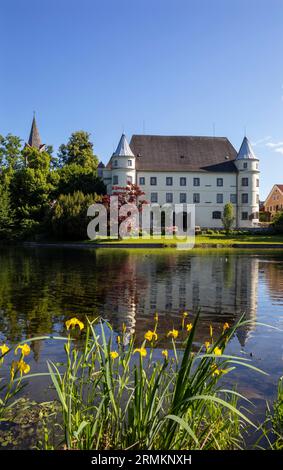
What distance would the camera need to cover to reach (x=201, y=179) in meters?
62.3

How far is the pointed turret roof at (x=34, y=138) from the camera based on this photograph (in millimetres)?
86062

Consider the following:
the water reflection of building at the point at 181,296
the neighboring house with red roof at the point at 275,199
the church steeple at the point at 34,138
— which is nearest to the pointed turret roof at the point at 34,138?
the church steeple at the point at 34,138

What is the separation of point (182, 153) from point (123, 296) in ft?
173

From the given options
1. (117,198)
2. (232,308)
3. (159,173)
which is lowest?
(232,308)

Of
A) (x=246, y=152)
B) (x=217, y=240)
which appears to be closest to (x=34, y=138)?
(x=246, y=152)

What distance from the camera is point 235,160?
62469 mm

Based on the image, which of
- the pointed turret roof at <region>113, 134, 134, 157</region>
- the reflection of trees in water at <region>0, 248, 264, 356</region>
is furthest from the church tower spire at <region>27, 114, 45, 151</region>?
the reflection of trees in water at <region>0, 248, 264, 356</region>

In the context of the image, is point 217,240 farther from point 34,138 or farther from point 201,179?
point 34,138

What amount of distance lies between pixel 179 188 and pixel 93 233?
2007 centimetres

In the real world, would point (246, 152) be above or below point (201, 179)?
above

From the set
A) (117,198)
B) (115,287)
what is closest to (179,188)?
(117,198)

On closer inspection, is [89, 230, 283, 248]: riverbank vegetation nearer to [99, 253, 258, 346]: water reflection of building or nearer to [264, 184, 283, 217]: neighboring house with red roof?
[99, 253, 258, 346]: water reflection of building

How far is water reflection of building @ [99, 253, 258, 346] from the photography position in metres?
10.1
